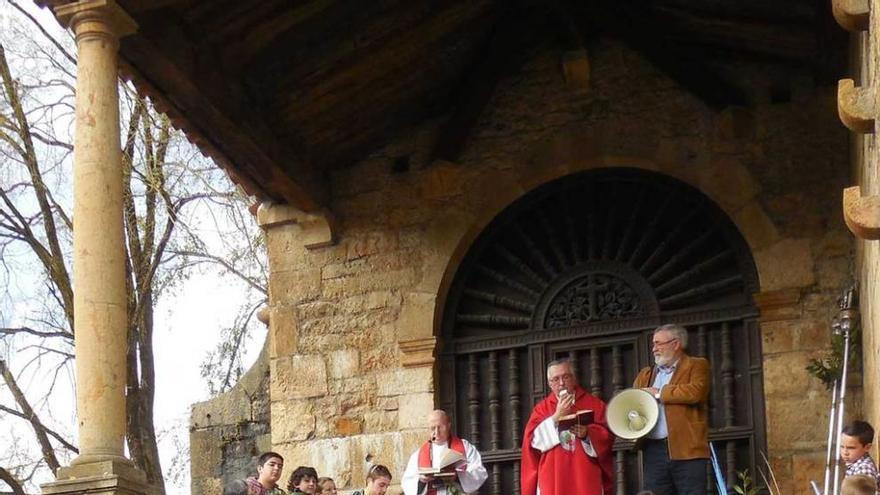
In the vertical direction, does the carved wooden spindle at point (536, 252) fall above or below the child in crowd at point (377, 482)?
above

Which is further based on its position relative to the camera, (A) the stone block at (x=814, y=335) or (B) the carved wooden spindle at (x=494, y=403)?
(B) the carved wooden spindle at (x=494, y=403)

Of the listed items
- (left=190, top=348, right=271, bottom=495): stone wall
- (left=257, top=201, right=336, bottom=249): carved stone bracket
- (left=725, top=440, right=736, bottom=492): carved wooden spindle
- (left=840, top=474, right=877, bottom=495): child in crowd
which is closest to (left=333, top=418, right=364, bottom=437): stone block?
(left=257, top=201, right=336, bottom=249): carved stone bracket

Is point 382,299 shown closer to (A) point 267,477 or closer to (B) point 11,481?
(A) point 267,477

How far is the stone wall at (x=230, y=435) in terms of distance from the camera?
13820 millimetres

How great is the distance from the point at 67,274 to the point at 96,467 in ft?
30.1

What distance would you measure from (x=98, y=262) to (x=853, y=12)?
15.6 feet

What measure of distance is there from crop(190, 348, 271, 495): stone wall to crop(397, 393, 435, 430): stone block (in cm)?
200

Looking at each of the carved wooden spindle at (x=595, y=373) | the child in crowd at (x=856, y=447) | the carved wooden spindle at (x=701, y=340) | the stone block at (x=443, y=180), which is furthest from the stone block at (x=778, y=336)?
the child in crowd at (x=856, y=447)

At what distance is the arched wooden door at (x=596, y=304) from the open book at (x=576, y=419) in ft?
5.40

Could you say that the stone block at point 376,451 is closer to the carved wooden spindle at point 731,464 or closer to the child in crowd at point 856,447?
the carved wooden spindle at point 731,464

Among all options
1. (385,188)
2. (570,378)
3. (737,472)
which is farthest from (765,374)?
(385,188)

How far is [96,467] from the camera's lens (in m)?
9.23

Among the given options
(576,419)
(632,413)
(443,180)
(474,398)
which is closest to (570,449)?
(576,419)

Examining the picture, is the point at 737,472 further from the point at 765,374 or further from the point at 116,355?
the point at 116,355
